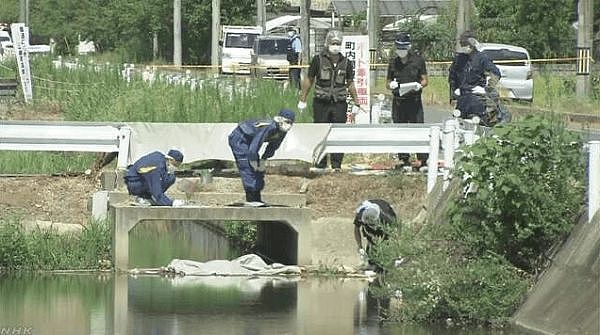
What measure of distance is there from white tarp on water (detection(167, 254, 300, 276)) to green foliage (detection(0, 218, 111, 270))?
88cm

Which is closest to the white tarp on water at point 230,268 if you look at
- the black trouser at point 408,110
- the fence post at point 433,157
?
the fence post at point 433,157

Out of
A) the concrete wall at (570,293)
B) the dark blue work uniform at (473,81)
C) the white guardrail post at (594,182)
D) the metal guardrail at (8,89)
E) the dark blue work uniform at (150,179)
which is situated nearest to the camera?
the concrete wall at (570,293)

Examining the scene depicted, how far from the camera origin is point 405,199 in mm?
18344

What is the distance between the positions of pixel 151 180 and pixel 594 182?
5.91 metres

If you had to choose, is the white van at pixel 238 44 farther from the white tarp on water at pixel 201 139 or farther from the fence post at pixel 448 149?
the fence post at pixel 448 149

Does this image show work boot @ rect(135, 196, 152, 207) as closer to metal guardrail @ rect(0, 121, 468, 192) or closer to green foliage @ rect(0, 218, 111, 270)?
green foliage @ rect(0, 218, 111, 270)

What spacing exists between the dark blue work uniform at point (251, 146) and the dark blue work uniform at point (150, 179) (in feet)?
2.81

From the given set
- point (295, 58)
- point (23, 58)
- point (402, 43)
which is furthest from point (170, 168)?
point (295, 58)

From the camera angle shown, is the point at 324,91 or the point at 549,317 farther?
the point at 324,91

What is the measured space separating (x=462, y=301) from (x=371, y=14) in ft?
104

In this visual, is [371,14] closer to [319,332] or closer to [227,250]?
[227,250]

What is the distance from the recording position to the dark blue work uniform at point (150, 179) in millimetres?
16828

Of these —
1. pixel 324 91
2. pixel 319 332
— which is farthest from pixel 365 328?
pixel 324 91

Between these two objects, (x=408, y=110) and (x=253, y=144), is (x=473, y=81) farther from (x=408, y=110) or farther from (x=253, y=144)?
(x=253, y=144)
